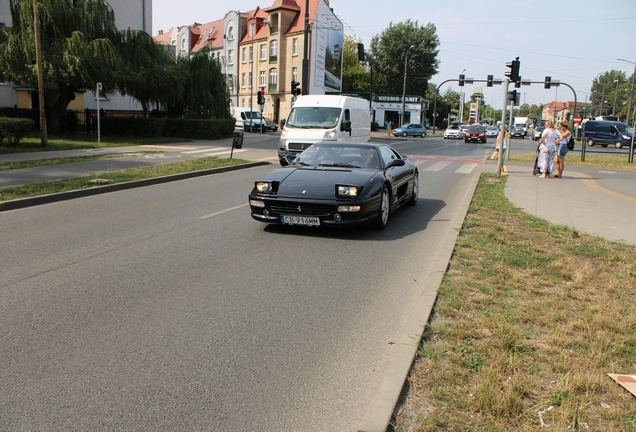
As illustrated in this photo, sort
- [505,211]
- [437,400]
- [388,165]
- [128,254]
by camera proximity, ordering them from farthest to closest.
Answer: [505,211] < [388,165] < [128,254] < [437,400]

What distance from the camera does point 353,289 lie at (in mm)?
5879

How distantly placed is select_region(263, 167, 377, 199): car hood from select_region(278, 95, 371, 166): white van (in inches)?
376

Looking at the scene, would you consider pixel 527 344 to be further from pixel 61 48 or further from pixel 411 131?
pixel 411 131

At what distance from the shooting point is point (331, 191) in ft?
26.9

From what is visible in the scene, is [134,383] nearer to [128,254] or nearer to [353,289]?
[353,289]

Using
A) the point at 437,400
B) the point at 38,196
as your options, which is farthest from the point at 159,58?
the point at 437,400

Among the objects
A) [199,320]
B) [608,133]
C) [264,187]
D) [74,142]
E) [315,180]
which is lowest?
[199,320]

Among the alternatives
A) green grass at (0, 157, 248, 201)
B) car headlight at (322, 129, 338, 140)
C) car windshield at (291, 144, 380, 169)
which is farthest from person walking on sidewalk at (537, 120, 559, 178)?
green grass at (0, 157, 248, 201)

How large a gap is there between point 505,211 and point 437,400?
7863 mm

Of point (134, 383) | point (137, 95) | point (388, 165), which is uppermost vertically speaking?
point (137, 95)

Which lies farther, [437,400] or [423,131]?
[423,131]

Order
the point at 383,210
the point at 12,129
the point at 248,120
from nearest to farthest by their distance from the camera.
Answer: the point at 383,210, the point at 12,129, the point at 248,120

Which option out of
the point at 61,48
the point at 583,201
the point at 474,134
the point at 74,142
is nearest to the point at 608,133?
the point at 474,134

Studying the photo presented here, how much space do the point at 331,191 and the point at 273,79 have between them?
63804 millimetres
